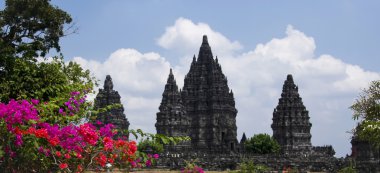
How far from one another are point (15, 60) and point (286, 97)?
2958 inches

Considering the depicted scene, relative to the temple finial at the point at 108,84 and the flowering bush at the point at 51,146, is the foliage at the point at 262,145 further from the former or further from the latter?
the flowering bush at the point at 51,146

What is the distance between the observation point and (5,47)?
30719mm

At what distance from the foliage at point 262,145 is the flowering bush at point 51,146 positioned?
84.9m

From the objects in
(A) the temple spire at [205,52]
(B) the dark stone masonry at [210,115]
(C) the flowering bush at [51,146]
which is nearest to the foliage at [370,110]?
(C) the flowering bush at [51,146]

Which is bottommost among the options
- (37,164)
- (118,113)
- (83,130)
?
(37,164)

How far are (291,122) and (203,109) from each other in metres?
16.8

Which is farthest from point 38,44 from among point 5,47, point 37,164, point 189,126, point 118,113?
point 118,113

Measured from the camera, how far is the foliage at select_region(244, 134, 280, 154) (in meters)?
97.8

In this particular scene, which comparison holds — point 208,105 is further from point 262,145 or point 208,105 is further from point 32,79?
point 32,79

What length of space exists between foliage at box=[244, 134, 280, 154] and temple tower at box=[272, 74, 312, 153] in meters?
1.63

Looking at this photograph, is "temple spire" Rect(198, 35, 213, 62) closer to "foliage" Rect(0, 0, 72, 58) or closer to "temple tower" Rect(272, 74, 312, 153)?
"temple tower" Rect(272, 74, 312, 153)

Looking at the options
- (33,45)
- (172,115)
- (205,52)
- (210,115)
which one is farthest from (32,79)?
(205,52)

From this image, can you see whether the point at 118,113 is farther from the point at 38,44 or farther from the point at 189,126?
the point at 38,44

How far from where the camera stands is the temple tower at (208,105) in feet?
325
